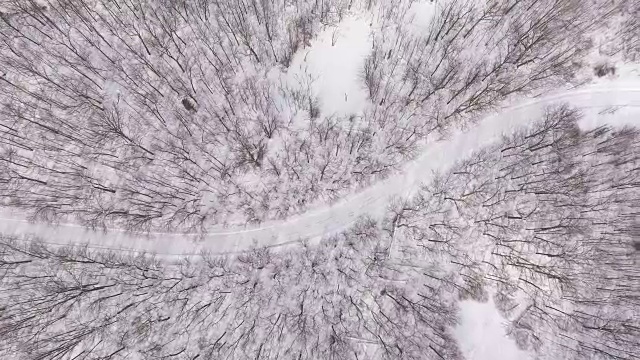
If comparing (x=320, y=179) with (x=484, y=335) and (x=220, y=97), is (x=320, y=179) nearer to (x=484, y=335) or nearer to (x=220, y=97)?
(x=220, y=97)

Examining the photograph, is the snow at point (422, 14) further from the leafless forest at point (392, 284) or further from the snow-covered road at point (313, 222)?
the leafless forest at point (392, 284)

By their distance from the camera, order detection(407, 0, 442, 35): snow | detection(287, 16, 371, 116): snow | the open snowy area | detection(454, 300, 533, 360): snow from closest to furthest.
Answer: detection(454, 300, 533, 360): snow < the open snowy area < detection(287, 16, 371, 116): snow < detection(407, 0, 442, 35): snow

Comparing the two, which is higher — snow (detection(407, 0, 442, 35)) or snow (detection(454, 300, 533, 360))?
snow (detection(407, 0, 442, 35))

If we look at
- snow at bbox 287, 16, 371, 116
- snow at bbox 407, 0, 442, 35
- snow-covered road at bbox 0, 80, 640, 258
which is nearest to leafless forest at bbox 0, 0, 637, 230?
snow at bbox 407, 0, 442, 35

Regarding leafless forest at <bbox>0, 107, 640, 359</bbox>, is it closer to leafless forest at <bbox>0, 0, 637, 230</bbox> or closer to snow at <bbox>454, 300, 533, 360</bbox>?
snow at <bbox>454, 300, 533, 360</bbox>

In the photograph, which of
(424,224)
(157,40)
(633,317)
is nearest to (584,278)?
(633,317)

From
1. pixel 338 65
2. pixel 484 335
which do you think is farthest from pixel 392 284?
pixel 338 65

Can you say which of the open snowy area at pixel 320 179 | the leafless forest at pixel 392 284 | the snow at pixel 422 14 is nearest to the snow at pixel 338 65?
the open snowy area at pixel 320 179
